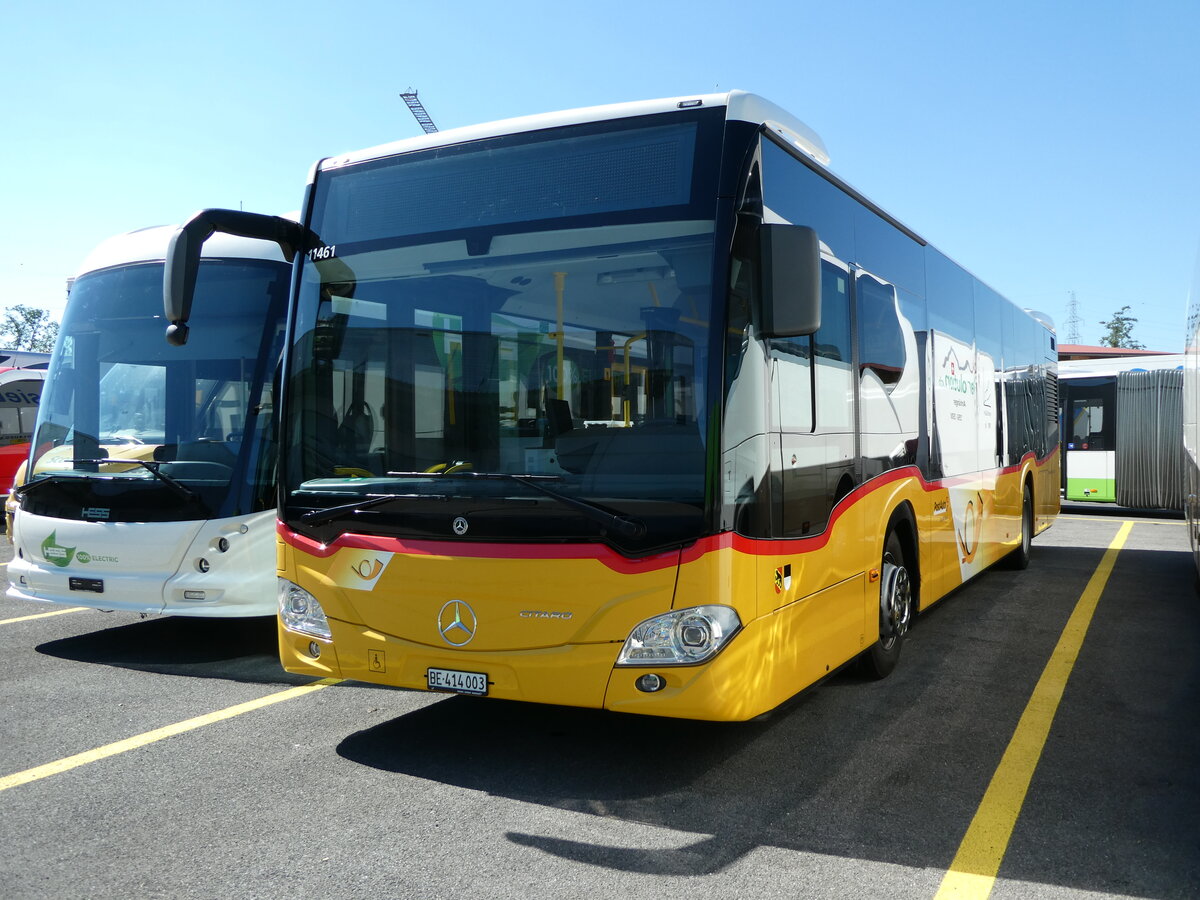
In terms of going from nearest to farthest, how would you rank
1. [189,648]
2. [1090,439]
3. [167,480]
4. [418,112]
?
[167,480], [189,648], [1090,439], [418,112]

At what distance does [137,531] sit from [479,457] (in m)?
3.49

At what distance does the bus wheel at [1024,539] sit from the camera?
11305 millimetres

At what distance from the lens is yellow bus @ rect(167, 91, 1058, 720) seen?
14.0 feet

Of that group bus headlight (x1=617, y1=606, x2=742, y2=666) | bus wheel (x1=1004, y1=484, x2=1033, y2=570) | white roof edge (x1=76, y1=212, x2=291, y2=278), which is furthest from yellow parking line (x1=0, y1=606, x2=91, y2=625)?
bus wheel (x1=1004, y1=484, x2=1033, y2=570)

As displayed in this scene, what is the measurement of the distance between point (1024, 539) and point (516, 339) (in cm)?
865

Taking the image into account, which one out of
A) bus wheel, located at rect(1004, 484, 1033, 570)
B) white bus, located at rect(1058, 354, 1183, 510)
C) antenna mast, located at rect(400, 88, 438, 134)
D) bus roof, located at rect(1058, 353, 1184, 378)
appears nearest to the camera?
bus wheel, located at rect(1004, 484, 1033, 570)

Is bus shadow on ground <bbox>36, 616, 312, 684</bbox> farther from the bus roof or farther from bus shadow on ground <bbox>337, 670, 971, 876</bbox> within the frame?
the bus roof

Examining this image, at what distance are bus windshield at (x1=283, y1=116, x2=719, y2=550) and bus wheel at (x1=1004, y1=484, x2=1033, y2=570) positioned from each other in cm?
813

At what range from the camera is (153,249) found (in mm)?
7523

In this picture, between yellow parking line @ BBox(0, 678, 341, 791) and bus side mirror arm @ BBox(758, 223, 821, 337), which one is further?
yellow parking line @ BBox(0, 678, 341, 791)

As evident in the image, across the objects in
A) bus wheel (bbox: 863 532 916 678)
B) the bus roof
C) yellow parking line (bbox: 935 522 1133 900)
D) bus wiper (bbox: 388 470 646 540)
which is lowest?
yellow parking line (bbox: 935 522 1133 900)

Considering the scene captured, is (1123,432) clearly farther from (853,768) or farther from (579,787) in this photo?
(579,787)

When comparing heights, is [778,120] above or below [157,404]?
above

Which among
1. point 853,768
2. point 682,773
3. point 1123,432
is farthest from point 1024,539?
point 1123,432
